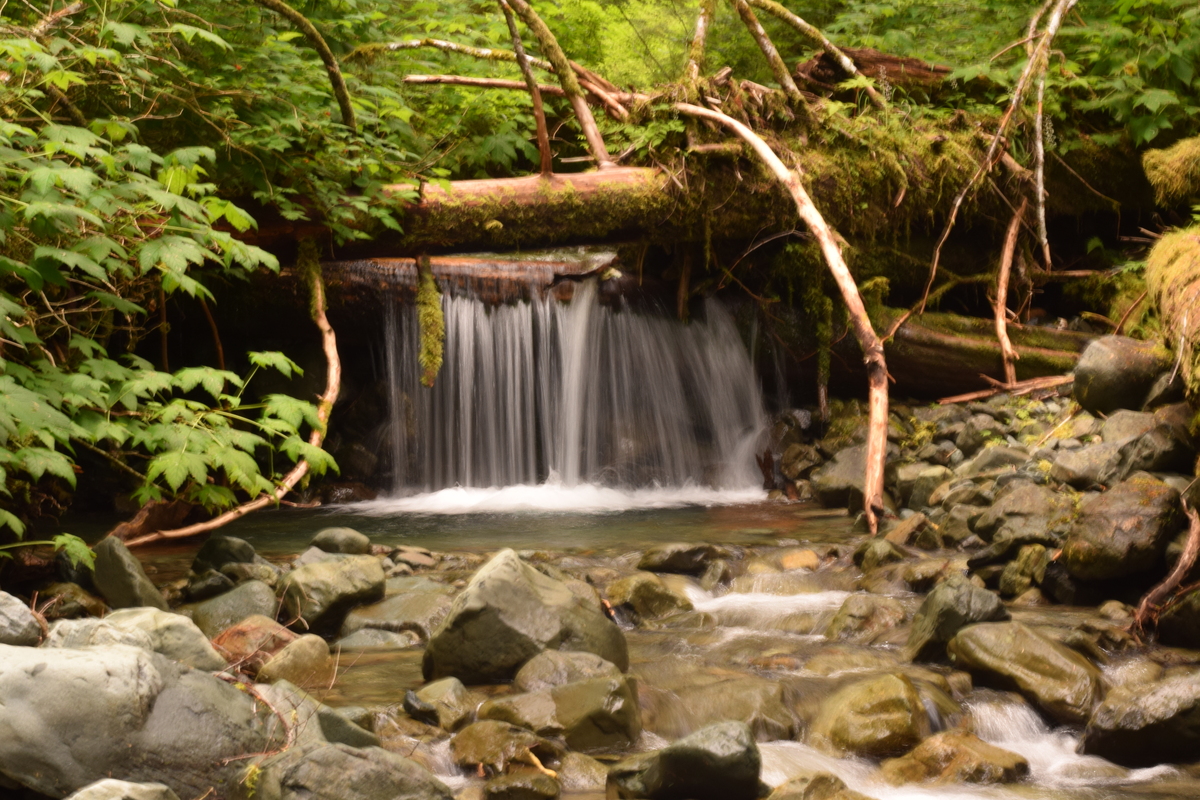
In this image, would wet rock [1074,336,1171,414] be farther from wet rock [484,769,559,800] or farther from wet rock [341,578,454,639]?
wet rock [484,769,559,800]

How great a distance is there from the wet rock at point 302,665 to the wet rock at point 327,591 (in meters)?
0.44

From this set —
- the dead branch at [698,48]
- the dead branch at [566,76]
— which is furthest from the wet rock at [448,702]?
the dead branch at [698,48]

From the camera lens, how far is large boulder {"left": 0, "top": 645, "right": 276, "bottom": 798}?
2445 millimetres

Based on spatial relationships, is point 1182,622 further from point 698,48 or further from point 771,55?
point 698,48

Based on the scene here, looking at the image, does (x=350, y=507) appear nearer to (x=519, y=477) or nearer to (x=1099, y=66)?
(x=519, y=477)

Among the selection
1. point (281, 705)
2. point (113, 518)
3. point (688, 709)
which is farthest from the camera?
point (113, 518)

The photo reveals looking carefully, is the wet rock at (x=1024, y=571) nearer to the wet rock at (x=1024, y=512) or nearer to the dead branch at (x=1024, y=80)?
the wet rock at (x=1024, y=512)

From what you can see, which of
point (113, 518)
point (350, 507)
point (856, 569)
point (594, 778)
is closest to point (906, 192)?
point (856, 569)

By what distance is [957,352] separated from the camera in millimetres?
8648

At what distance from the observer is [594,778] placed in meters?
3.08

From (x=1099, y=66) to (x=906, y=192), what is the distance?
2.16 metres

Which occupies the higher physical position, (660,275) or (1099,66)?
(1099,66)

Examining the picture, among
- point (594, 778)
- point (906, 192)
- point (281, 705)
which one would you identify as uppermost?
point (906, 192)

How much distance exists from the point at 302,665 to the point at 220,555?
1557 mm
